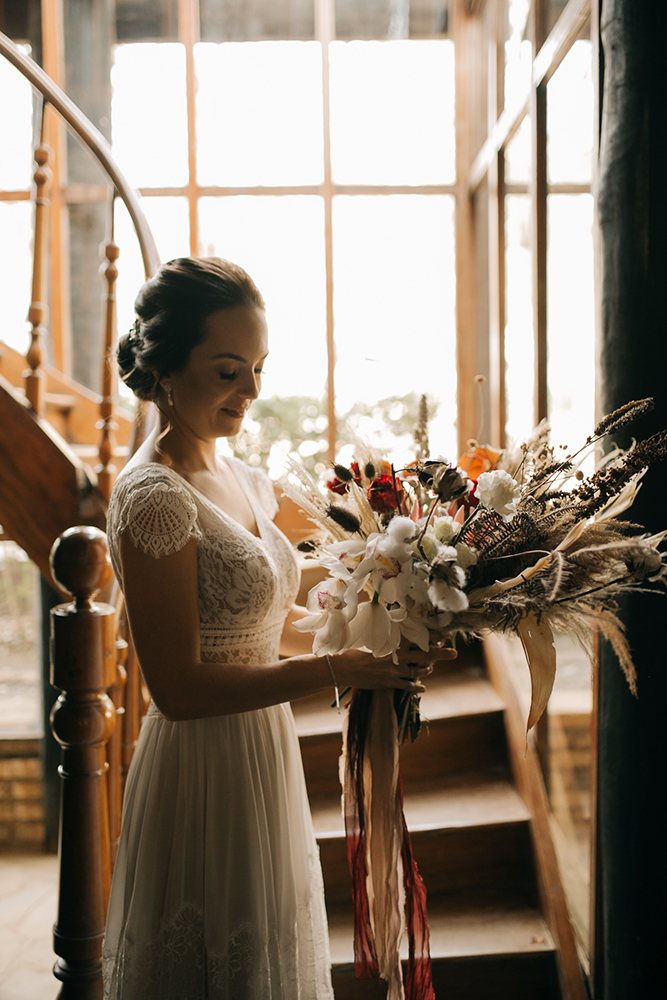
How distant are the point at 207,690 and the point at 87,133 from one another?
1.82 metres

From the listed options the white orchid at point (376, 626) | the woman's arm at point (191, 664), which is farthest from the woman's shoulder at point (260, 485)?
the white orchid at point (376, 626)

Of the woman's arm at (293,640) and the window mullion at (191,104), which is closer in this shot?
the woman's arm at (293,640)

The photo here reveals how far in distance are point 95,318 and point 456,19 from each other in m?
2.23

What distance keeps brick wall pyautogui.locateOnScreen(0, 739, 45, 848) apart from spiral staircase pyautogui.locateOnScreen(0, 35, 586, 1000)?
192 cm

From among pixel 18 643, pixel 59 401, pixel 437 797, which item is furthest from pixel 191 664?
pixel 18 643

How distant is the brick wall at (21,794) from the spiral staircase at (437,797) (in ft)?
6.30

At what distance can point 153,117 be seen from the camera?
11.7 ft

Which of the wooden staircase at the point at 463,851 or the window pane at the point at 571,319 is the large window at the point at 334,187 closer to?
the window pane at the point at 571,319

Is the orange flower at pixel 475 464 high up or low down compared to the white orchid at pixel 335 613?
up

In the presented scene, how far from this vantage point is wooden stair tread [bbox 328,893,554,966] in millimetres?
2008

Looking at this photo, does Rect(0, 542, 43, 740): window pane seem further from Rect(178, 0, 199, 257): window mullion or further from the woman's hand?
the woman's hand

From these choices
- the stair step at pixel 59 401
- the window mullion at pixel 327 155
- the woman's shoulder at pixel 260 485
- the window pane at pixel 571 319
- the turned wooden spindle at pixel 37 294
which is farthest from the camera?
the window mullion at pixel 327 155

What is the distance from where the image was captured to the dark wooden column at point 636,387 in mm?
1473

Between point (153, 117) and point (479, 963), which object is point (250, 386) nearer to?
point (479, 963)
